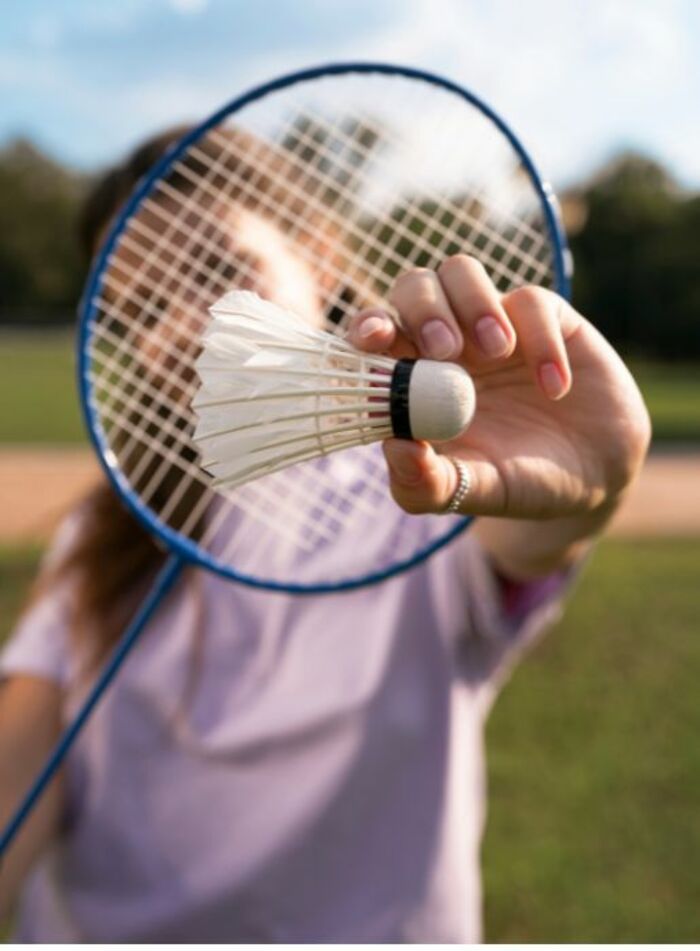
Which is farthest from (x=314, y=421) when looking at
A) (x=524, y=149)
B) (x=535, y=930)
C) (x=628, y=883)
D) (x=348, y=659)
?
(x=628, y=883)

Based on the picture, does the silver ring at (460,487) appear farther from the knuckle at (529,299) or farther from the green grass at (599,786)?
the green grass at (599,786)

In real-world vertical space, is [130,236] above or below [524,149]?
below

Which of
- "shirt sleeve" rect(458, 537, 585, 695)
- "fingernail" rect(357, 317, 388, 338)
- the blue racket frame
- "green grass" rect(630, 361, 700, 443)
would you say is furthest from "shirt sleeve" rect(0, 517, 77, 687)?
"green grass" rect(630, 361, 700, 443)

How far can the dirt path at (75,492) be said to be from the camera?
817cm

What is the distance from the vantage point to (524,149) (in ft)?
4.63

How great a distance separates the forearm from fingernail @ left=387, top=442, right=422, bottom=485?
0.43 metres

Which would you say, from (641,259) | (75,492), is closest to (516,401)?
(75,492)

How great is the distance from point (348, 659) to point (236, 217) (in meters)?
0.65

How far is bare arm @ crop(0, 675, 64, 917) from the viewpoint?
5.80 ft

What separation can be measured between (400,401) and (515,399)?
24cm

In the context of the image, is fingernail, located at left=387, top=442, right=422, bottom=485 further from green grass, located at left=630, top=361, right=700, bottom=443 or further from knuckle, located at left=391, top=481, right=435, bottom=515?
green grass, located at left=630, top=361, right=700, bottom=443

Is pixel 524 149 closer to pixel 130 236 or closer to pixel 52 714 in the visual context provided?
pixel 130 236

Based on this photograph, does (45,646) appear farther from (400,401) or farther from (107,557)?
(400,401)

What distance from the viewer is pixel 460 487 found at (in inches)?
41.4
